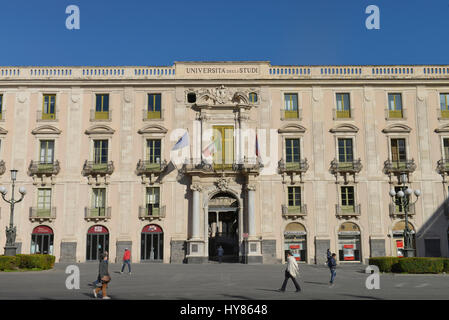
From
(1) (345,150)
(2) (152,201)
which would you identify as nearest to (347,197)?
(1) (345,150)

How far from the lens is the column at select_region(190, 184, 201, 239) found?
38.0 m

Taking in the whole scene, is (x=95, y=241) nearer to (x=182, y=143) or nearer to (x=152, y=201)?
(x=152, y=201)

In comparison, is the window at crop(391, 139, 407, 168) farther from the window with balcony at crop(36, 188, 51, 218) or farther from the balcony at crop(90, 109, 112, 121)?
the window with balcony at crop(36, 188, 51, 218)

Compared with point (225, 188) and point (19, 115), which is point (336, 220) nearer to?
point (225, 188)

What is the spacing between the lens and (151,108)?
134ft

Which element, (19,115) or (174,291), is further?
(19,115)

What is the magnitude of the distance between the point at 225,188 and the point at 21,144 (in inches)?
678

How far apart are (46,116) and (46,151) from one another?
118 inches

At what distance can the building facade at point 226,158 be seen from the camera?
38.6 metres

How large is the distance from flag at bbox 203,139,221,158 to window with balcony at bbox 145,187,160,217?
511 cm

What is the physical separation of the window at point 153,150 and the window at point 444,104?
2410cm

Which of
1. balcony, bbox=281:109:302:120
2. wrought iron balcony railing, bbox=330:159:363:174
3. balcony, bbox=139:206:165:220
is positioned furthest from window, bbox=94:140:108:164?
wrought iron balcony railing, bbox=330:159:363:174
